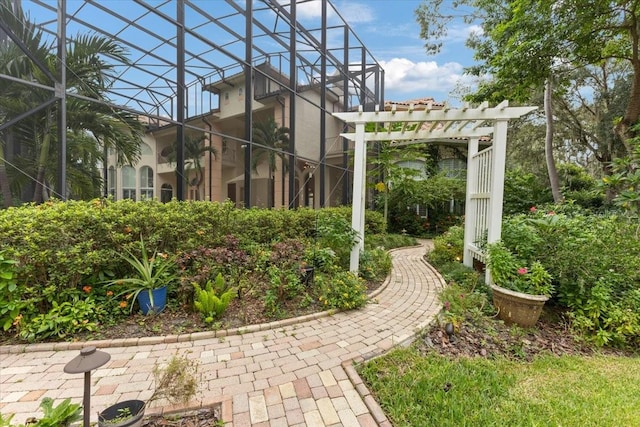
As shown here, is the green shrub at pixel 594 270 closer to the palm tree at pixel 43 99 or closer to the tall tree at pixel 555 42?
the tall tree at pixel 555 42

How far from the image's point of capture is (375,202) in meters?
12.1

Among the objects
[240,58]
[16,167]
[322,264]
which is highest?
[240,58]

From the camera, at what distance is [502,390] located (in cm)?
220

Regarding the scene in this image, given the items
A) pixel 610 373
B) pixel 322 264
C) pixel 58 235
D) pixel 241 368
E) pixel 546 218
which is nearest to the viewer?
pixel 241 368

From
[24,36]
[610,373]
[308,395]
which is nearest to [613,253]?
[610,373]

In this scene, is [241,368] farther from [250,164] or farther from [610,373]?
[250,164]

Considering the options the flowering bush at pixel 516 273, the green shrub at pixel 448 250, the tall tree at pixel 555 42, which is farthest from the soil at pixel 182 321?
the tall tree at pixel 555 42

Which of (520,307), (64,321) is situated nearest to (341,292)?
(520,307)

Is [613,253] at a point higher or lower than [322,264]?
higher

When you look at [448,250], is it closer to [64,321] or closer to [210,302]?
[210,302]

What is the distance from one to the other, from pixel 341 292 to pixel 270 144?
6142 millimetres

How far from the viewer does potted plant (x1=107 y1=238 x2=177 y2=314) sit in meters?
3.18

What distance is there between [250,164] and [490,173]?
17.5 feet

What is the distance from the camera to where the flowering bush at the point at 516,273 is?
3439 mm
